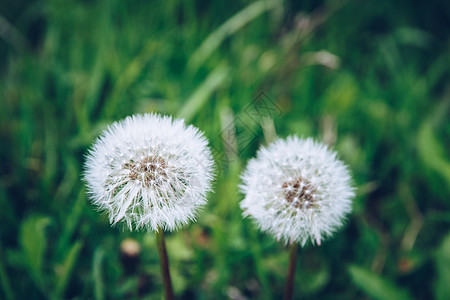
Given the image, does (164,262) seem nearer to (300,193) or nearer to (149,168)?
(149,168)

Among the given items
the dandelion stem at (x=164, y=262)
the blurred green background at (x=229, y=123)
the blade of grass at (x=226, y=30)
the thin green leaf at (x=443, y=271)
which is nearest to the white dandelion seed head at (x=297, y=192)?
the dandelion stem at (x=164, y=262)

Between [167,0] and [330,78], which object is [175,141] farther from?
[167,0]

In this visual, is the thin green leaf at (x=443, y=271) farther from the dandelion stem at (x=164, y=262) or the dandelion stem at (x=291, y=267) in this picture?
the dandelion stem at (x=164, y=262)

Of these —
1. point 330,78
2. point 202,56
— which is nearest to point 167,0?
point 202,56

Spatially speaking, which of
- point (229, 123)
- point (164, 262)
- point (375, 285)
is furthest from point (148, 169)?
point (375, 285)

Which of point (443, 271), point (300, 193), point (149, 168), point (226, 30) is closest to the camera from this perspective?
point (149, 168)

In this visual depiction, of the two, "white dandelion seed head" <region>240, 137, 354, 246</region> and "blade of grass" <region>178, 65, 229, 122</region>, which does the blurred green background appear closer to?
"blade of grass" <region>178, 65, 229, 122</region>
